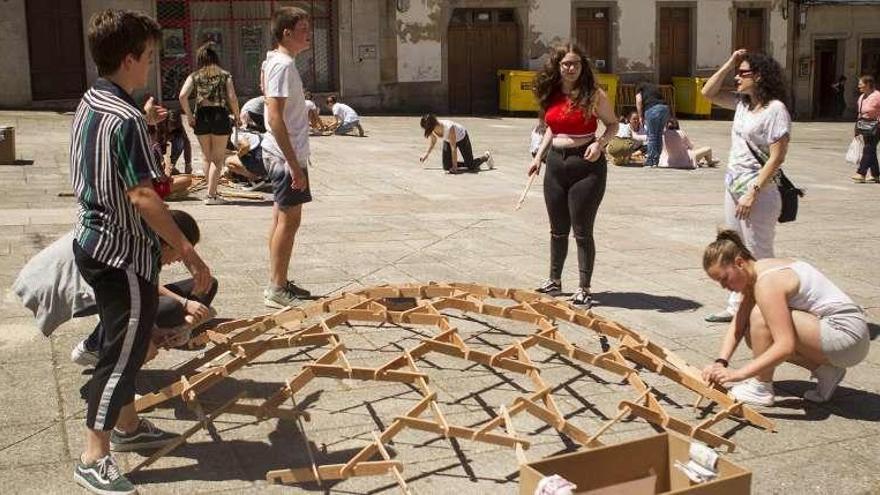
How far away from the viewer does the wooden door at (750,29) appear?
102 ft

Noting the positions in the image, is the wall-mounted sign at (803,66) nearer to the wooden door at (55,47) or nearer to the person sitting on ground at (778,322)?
the wooden door at (55,47)

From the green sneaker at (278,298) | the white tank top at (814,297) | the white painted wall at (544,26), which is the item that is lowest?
the green sneaker at (278,298)

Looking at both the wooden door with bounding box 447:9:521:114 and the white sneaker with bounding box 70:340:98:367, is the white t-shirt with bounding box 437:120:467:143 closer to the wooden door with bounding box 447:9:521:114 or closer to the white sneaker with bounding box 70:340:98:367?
the white sneaker with bounding box 70:340:98:367

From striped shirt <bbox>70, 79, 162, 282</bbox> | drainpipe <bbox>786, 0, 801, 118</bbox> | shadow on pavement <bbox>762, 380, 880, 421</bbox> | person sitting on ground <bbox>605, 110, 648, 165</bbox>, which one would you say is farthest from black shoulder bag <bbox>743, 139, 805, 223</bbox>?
drainpipe <bbox>786, 0, 801, 118</bbox>

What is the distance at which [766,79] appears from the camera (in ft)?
20.5

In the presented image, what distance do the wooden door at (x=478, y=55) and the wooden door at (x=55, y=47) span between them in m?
9.30

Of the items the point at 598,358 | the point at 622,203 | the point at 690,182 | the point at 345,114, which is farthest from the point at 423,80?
Answer: the point at 598,358

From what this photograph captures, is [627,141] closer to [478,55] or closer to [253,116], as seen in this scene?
[253,116]

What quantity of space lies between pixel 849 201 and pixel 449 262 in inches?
280

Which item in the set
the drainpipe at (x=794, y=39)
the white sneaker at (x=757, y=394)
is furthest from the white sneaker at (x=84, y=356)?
the drainpipe at (x=794, y=39)

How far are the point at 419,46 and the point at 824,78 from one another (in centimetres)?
1461

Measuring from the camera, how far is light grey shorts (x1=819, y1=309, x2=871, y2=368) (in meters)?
4.88

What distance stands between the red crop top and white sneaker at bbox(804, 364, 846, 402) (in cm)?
242

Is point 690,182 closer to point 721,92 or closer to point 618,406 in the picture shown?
point 721,92
